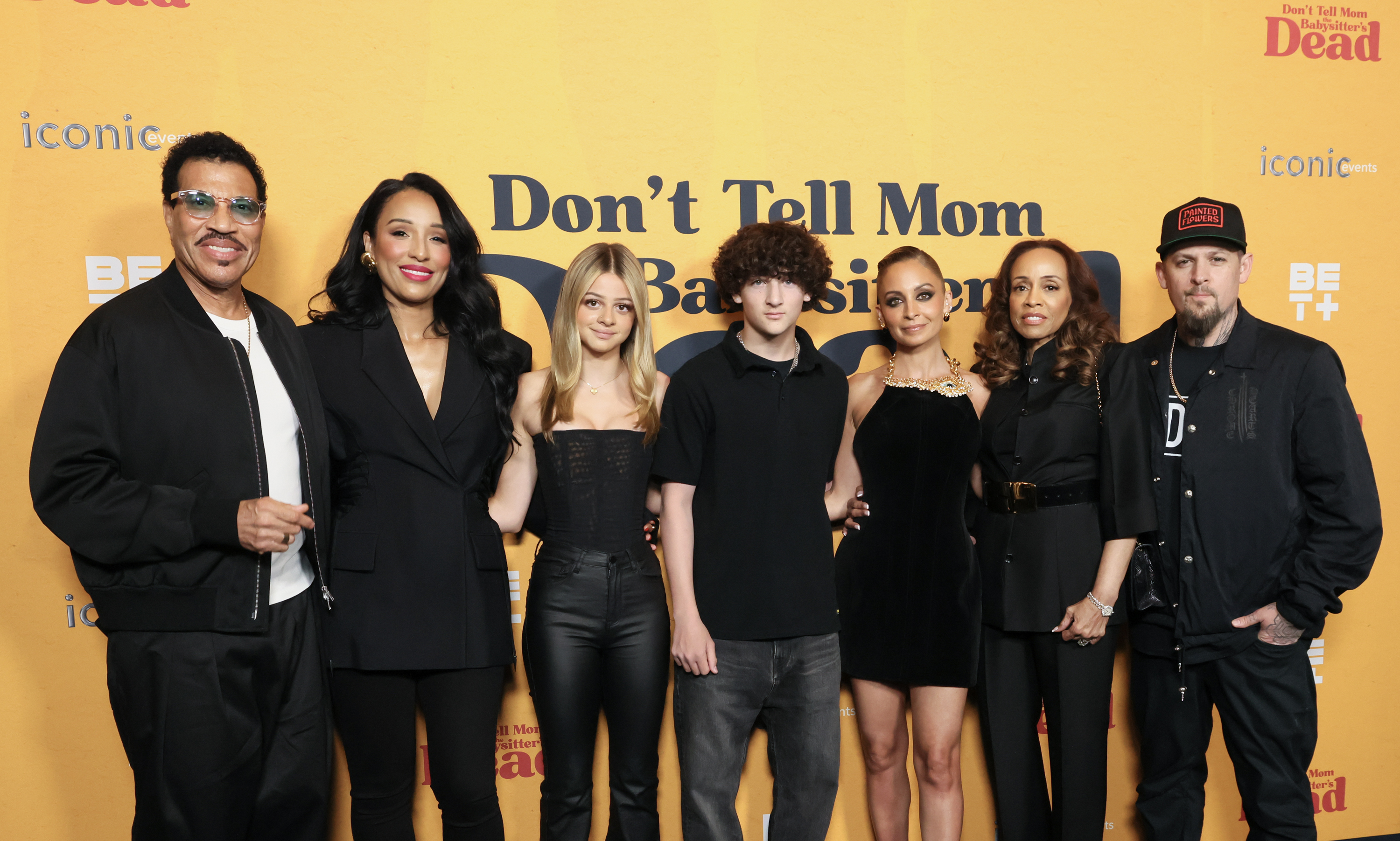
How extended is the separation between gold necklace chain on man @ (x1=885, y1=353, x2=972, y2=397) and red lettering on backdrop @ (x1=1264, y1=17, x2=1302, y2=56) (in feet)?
6.29

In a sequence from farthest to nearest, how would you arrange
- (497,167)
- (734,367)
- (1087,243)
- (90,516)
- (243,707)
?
(1087,243) → (497,167) → (734,367) → (243,707) → (90,516)

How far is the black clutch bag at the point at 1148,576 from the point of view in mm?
2752

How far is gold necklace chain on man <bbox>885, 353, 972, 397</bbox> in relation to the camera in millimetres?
2783

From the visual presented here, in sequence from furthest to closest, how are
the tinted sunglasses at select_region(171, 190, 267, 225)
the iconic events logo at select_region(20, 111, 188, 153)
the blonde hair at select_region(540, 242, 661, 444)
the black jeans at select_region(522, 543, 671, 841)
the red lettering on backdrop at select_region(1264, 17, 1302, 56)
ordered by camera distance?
the red lettering on backdrop at select_region(1264, 17, 1302, 56) → the iconic events logo at select_region(20, 111, 188, 153) → the blonde hair at select_region(540, 242, 661, 444) → the black jeans at select_region(522, 543, 671, 841) → the tinted sunglasses at select_region(171, 190, 267, 225)

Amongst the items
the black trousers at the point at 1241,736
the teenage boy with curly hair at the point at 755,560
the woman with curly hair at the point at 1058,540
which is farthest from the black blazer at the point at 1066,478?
the teenage boy with curly hair at the point at 755,560

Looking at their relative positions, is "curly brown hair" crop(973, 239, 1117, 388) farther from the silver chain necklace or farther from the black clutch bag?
the silver chain necklace

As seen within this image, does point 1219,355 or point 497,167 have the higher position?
point 497,167

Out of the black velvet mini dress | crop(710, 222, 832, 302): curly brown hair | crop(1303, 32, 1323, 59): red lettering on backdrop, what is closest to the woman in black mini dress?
the black velvet mini dress

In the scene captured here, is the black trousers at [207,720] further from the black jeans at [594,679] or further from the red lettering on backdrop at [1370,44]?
the red lettering on backdrop at [1370,44]

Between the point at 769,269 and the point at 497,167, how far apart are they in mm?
1024

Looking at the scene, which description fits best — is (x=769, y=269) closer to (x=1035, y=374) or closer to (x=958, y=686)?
(x=1035, y=374)

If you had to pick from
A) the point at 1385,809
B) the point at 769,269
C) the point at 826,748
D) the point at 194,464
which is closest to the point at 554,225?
the point at 769,269

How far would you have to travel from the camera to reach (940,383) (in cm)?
280

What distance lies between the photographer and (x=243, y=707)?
2193mm
